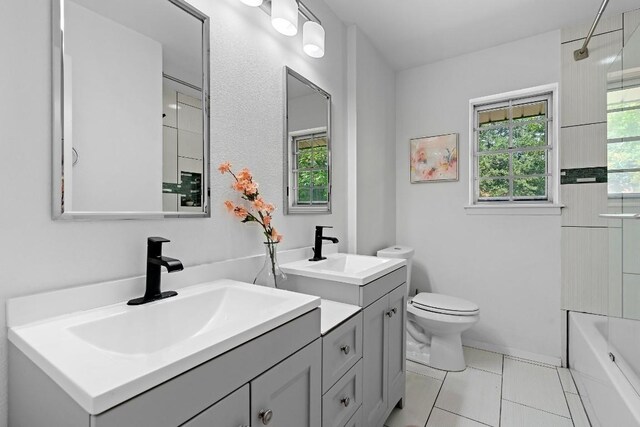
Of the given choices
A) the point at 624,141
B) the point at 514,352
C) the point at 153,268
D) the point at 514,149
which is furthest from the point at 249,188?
the point at 514,352

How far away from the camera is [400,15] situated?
2.16m

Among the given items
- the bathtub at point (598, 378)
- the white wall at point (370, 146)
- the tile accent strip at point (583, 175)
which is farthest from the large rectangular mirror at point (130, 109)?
the tile accent strip at point (583, 175)

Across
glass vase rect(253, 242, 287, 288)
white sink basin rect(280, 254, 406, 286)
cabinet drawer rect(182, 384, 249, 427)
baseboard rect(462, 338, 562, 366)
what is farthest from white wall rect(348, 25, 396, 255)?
cabinet drawer rect(182, 384, 249, 427)

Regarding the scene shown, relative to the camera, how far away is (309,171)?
1.87 metres

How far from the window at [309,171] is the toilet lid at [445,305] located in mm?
1019

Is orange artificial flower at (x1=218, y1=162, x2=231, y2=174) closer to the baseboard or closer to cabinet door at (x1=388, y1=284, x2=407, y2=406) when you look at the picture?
cabinet door at (x1=388, y1=284, x2=407, y2=406)

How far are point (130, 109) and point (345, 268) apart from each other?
134 centimetres

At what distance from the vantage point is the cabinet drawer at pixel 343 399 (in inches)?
Result: 42.0

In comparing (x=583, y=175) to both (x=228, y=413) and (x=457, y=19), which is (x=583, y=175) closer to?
(x=457, y=19)

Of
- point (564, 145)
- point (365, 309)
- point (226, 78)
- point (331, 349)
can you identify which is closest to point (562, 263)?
point (564, 145)

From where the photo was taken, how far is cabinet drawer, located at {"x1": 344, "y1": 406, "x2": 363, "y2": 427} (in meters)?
1.21

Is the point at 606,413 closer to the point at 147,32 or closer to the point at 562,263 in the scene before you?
the point at 562,263

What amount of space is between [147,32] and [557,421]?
2683 millimetres

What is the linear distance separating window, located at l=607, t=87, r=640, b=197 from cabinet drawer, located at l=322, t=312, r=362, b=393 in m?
1.42
